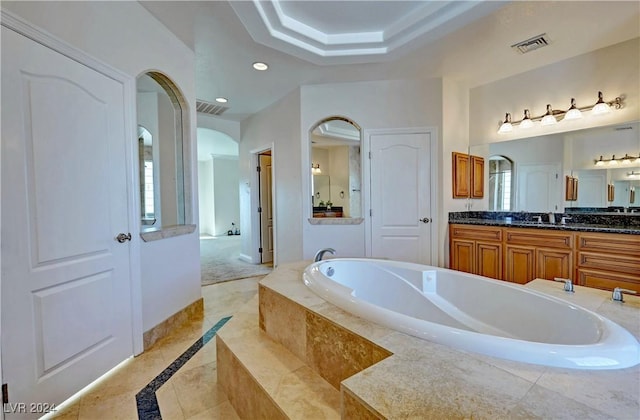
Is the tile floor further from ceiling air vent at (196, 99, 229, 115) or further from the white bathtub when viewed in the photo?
ceiling air vent at (196, 99, 229, 115)

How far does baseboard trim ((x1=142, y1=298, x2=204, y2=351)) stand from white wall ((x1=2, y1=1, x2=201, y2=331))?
0.13 ft

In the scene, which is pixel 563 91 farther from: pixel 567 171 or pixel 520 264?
pixel 520 264

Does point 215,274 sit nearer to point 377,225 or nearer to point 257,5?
point 377,225

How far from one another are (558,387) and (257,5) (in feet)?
8.51

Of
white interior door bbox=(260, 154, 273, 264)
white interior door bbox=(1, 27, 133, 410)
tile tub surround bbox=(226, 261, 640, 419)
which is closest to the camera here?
tile tub surround bbox=(226, 261, 640, 419)

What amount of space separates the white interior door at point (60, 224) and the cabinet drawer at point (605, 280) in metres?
3.52

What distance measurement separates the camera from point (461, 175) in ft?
11.4

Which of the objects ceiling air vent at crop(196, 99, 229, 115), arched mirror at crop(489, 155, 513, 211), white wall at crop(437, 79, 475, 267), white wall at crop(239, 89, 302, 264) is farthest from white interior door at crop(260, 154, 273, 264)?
arched mirror at crop(489, 155, 513, 211)

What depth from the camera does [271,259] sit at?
5.07 m

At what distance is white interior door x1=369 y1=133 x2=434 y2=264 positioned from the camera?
133 inches

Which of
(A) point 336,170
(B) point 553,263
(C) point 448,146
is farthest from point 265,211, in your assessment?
Answer: (B) point 553,263

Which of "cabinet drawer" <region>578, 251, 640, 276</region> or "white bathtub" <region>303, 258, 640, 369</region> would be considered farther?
"cabinet drawer" <region>578, 251, 640, 276</region>

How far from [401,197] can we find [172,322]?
2674 millimetres

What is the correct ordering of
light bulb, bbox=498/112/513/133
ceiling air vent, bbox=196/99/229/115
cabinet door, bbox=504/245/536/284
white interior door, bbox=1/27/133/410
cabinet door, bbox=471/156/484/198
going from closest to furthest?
white interior door, bbox=1/27/133/410 → cabinet door, bbox=504/245/536/284 → light bulb, bbox=498/112/513/133 → cabinet door, bbox=471/156/484/198 → ceiling air vent, bbox=196/99/229/115
